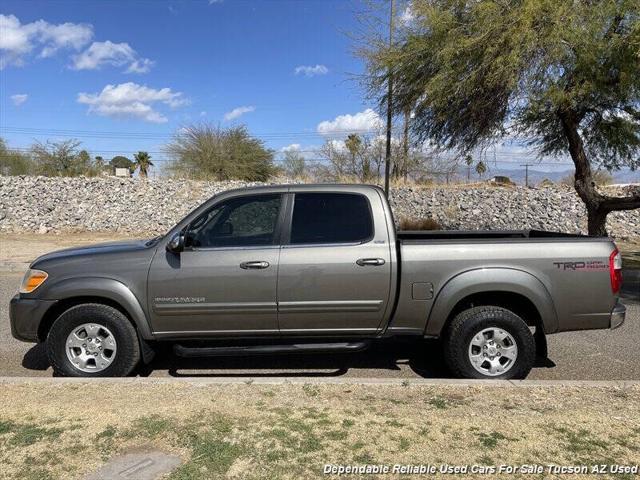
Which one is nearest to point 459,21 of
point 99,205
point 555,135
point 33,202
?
point 555,135

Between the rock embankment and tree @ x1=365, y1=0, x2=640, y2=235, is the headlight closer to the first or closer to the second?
tree @ x1=365, y1=0, x2=640, y2=235

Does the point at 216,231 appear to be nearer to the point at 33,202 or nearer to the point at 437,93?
the point at 437,93

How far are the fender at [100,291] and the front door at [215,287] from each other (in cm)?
15

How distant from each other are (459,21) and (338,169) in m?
19.6

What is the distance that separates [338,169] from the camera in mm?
31125

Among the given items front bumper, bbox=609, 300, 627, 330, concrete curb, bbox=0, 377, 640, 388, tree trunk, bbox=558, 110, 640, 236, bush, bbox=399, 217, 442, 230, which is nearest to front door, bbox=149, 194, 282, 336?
concrete curb, bbox=0, 377, 640, 388

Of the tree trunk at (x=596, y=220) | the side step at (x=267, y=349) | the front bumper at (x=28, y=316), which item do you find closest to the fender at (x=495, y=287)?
the side step at (x=267, y=349)

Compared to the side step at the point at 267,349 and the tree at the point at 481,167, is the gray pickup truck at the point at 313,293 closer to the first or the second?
the side step at the point at 267,349

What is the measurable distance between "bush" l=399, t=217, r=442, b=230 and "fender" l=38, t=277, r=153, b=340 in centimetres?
1575

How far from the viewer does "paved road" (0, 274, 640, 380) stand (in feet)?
18.0

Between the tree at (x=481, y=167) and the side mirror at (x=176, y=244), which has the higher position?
the tree at (x=481, y=167)

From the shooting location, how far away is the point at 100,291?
4.85 meters

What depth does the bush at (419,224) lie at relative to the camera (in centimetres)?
1994

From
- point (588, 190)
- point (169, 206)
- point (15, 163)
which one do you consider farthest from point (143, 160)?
point (588, 190)
